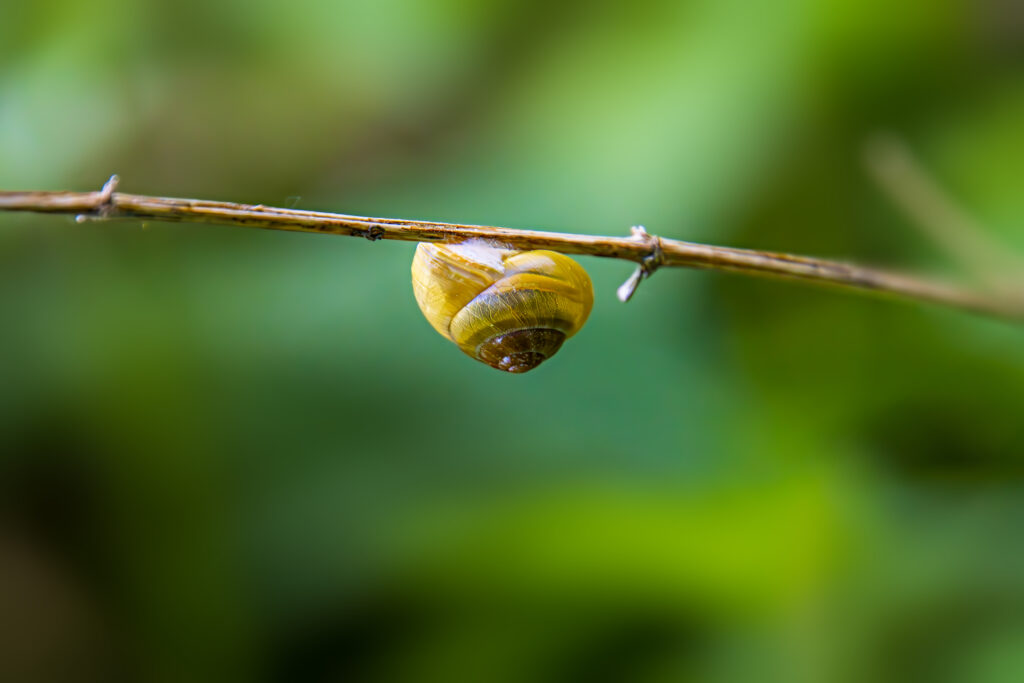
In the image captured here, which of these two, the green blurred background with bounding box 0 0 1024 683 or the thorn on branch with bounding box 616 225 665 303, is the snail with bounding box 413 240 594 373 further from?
the green blurred background with bounding box 0 0 1024 683

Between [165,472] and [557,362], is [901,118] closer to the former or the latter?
[557,362]

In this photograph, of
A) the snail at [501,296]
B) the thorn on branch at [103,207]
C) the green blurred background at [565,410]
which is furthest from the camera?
the green blurred background at [565,410]

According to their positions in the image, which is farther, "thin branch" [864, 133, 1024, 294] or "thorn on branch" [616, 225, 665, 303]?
"thin branch" [864, 133, 1024, 294]

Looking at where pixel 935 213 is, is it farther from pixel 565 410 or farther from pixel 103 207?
pixel 103 207

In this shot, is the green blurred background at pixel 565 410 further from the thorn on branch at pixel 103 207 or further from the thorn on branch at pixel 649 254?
the thorn on branch at pixel 103 207

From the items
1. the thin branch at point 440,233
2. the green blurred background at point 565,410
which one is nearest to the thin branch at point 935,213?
the green blurred background at point 565,410

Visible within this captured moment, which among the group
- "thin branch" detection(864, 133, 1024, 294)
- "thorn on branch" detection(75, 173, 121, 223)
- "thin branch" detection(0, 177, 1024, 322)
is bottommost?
"thorn on branch" detection(75, 173, 121, 223)

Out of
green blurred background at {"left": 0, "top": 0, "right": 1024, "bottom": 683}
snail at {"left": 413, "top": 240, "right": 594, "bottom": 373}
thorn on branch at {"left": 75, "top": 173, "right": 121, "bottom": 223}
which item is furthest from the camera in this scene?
green blurred background at {"left": 0, "top": 0, "right": 1024, "bottom": 683}

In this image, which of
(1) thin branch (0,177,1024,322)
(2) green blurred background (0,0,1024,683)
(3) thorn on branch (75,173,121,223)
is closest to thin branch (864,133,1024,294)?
(2) green blurred background (0,0,1024,683)
